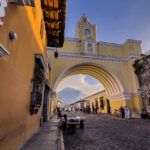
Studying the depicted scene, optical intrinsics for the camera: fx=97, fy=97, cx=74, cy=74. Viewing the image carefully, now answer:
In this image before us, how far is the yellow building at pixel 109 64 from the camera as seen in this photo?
12984 mm

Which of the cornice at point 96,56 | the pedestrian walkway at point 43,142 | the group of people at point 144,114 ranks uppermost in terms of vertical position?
the cornice at point 96,56

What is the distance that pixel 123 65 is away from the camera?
14.9 m

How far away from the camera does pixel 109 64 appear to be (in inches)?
568

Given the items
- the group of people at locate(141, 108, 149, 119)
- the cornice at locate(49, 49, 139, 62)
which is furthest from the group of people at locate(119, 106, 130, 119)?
the cornice at locate(49, 49, 139, 62)

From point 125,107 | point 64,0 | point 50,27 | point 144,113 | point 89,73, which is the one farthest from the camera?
point 89,73

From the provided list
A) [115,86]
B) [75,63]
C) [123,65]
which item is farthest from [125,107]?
[75,63]

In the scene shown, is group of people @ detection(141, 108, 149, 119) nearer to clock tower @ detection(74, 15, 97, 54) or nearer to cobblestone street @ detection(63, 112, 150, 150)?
cobblestone street @ detection(63, 112, 150, 150)

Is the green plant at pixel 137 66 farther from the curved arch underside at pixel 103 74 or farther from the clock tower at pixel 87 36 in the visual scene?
the clock tower at pixel 87 36

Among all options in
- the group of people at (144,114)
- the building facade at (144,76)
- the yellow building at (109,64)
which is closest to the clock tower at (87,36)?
the yellow building at (109,64)

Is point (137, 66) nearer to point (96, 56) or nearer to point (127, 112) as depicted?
point (96, 56)

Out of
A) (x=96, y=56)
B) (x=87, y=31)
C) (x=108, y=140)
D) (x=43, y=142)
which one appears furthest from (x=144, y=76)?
(x=43, y=142)

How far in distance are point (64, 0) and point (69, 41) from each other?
31.5ft

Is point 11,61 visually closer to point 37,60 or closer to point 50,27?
point 37,60

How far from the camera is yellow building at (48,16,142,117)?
1298 centimetres
